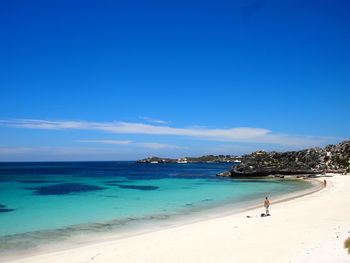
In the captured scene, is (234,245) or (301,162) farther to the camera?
(301,162)

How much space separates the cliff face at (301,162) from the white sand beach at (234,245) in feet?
201

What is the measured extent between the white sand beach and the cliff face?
201 ft

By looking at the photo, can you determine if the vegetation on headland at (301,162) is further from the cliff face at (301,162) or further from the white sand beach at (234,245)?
the white sand beach at (234,245)

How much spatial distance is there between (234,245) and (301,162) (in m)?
72.8

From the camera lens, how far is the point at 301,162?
3162 inches

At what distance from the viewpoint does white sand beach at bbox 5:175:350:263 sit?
12.2 metres

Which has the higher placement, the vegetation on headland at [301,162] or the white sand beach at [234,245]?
the vegetation on headland at [301,162]

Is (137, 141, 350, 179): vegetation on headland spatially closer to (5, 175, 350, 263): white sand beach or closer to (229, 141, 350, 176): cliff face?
(229, 141, 350, 176): cliff face

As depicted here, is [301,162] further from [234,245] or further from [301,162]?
[234,245]

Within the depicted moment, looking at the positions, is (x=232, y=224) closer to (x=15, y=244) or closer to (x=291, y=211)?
(x=291, y=211)

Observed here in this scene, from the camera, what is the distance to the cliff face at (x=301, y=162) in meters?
75.8

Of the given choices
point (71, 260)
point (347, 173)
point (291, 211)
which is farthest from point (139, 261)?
point (347, 173)

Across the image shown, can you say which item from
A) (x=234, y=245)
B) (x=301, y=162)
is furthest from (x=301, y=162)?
(x=234, y=245)

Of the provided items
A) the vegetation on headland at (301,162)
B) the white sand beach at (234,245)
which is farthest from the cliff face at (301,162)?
the white sand beach at (234,245)
